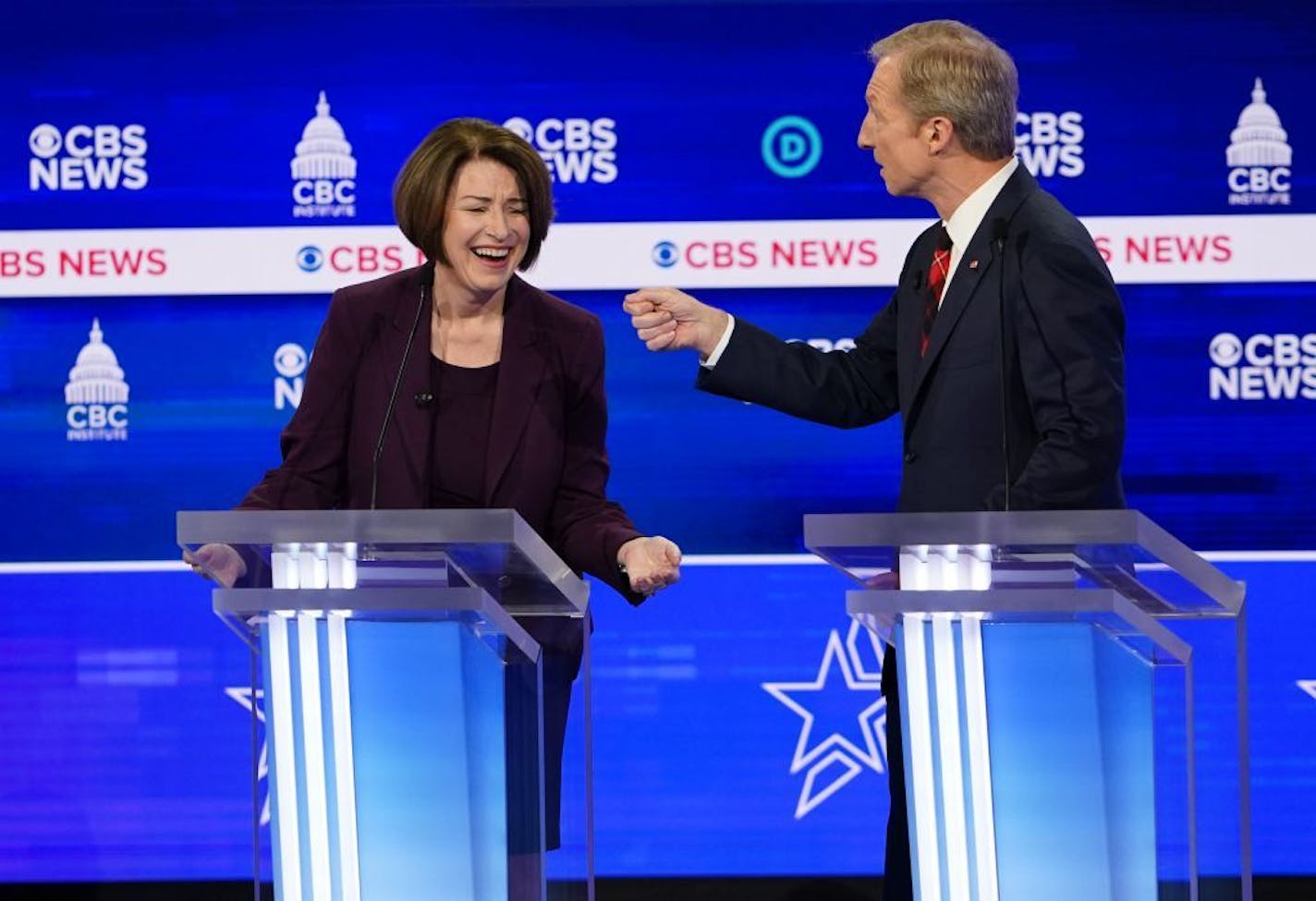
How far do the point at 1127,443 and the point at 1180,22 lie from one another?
1.05 meters

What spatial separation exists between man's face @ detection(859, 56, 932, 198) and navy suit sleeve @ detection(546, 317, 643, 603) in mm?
553

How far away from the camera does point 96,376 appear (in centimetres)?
459

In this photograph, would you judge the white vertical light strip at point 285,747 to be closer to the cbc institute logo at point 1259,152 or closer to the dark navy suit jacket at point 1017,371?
the dark navy suit jacket at point 1017,371

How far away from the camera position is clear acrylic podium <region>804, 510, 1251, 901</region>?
2.12 m

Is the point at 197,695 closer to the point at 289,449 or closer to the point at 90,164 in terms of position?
the point at 90,164

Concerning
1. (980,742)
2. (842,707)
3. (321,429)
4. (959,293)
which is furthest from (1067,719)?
(842,707)

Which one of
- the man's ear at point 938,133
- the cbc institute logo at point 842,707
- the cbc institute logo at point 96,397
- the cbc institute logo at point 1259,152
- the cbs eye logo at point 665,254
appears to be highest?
the cbc institute logo at point 1259,152

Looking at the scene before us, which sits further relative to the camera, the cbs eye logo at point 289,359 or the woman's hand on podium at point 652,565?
the cbs eye logo at point 289,359

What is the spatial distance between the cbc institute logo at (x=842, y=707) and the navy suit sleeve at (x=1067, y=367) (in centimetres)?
186

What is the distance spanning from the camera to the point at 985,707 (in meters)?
2.14

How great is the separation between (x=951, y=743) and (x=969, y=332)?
87 cm

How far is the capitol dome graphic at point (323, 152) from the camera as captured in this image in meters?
4.57

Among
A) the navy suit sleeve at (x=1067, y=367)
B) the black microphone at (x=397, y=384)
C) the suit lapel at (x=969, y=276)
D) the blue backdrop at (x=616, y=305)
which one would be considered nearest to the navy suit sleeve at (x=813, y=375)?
the suit lapel at (x=969, y=276)

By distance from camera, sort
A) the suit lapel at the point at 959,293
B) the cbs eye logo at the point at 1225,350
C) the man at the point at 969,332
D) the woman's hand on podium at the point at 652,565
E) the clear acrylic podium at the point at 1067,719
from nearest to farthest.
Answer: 1. the clear acrylic podium at the point at 1067,719
2. the woman's hand on podium at the point at 652,565
3. the man at the point at 969,332
4. the suit lapel at the point at 959,293
5. the cbs eye logo at the point at 1225,350
